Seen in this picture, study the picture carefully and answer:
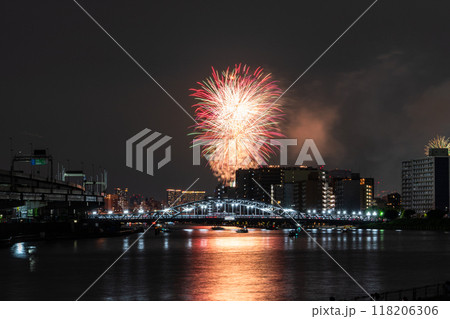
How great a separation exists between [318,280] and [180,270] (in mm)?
13676

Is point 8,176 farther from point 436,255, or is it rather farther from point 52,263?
point 436,255

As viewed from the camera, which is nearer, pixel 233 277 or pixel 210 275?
pixel 233 277

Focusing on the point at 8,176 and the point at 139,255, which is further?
the point at 8,176

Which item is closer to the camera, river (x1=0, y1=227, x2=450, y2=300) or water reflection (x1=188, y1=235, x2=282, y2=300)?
water reflection (x1=188, y1=235, x2=282, y2=300)

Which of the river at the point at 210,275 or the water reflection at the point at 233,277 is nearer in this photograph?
the water reflection at the point at 233,277

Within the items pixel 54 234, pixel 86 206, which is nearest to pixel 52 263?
pixel 54 234

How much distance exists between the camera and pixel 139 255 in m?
81.8

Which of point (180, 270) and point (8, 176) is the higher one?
point (8, 176)
